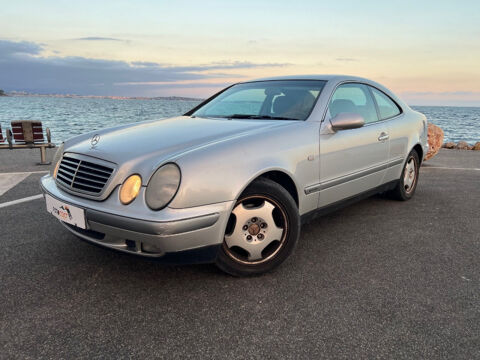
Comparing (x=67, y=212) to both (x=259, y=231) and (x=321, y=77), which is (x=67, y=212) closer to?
(x=259, y=231)

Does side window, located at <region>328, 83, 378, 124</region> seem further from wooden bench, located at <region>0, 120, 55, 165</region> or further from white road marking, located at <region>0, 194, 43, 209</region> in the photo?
wooden bench, located at <region>0, 120, 55, 165</region>

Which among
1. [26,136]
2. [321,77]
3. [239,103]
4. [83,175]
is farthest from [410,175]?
[26,136]

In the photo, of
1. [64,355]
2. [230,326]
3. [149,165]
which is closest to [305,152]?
[149,165]

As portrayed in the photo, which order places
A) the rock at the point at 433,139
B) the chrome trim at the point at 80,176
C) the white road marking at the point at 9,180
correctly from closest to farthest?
1. the chrome trim at the point at 80,176
2. the white road marking at the point at 9,180
3. the rock at the point at 433,139

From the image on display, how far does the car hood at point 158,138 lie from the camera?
94.4 inches

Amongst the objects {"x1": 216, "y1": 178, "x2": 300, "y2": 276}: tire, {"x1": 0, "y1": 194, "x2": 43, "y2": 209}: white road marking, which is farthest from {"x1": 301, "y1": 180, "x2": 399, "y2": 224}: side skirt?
{"x1": 0, "y1": 194, "x2": 43, "y2": 209}: white road marking

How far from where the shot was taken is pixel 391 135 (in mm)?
3961

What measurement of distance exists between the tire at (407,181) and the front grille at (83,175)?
3.35 meters

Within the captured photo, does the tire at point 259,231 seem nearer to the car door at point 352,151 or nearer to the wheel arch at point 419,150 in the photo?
the car door at point 352,151

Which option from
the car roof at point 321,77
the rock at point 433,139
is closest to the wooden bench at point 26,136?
the car roof at point 321,77

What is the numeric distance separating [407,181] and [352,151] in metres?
1.66

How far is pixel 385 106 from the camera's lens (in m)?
4.14

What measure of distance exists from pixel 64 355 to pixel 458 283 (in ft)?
8.02

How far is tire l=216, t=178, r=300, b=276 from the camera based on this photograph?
8.27 ft
